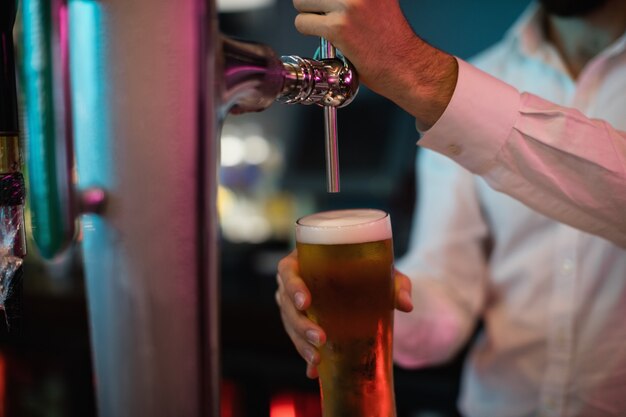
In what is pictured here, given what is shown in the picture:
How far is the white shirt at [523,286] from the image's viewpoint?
4.93ft

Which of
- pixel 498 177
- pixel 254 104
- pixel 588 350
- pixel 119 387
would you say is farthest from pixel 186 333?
pixel 588 350

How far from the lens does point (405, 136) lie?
358 centimetres

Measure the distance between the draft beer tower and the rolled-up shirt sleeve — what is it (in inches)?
17.7

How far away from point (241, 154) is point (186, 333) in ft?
12.1

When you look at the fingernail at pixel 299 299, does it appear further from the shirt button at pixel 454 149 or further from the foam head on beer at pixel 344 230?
the shirt button at pixel 454 149

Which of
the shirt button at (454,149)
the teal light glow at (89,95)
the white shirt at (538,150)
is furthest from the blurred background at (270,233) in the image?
the teal light glow at (89,95)

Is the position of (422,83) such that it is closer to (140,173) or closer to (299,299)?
(299,299)

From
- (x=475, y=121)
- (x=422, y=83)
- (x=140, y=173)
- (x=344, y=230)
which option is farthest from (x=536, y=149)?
(x=140, y=173)

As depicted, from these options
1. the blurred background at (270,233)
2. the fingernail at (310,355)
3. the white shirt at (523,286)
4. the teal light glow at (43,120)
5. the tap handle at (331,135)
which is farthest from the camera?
the blurred background at (270,233)

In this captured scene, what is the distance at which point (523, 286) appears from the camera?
1652mm

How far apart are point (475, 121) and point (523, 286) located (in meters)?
0.87

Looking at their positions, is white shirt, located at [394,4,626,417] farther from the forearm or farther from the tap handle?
the tap handle

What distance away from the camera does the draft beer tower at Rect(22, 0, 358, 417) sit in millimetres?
472

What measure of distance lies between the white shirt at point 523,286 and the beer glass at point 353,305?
0.59 m
